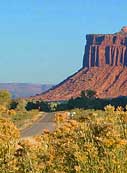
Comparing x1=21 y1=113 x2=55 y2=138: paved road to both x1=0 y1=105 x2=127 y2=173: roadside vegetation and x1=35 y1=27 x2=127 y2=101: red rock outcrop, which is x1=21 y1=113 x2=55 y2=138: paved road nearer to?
x1=0 y1=105 x2=127 y2=173: roadside vegetation

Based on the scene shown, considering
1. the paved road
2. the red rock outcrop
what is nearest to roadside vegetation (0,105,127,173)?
the paved road

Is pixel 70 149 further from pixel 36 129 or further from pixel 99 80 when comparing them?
pixel 99 80

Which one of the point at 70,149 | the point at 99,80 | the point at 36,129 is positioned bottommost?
the point at 36,129

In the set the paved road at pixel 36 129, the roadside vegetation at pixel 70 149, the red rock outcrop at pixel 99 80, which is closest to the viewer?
the roadside vegetation at pixel 70 149

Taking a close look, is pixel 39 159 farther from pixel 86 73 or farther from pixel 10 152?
pixel 86 73

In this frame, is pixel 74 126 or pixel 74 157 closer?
pixel 74 157

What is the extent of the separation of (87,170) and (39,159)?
1.92ft

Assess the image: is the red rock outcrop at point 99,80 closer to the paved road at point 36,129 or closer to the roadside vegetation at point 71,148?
the paved road at point 36,129

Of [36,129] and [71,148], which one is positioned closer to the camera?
[71,148]

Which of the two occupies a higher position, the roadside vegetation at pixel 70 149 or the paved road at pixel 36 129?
the roadside vegetation at pixel 70 149

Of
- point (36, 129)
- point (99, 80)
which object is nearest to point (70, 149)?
point (36, 129)

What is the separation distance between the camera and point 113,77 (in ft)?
576

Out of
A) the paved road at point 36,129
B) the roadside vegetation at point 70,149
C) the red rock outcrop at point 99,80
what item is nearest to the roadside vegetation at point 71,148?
the roadside vegetation at point 70,149

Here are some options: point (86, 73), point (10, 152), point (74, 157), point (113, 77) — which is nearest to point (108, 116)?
point (74, 157)
